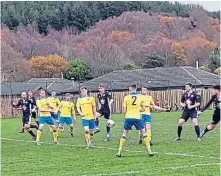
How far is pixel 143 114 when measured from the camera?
736 inches

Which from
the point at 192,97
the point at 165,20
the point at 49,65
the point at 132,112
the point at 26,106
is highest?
the point at 165,20

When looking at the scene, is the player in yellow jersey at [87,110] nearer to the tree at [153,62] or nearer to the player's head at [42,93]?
the player's head at [42,93]

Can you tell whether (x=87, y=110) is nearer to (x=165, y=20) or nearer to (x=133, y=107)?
(x=133, y=107)

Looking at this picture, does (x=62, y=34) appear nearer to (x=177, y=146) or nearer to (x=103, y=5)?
(x=103, y=5)

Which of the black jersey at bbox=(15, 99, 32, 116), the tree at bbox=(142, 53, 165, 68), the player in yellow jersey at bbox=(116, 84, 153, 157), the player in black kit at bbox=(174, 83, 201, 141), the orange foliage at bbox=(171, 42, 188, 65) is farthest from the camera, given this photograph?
the orange foliage at bbox=(171, 42, 188, 65)

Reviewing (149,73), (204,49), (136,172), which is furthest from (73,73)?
(136,172)

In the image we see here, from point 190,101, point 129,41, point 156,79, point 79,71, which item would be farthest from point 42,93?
point 129,41

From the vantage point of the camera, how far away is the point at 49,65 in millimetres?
95938

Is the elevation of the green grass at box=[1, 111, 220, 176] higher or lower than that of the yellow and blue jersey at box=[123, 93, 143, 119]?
lower

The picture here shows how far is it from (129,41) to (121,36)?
3.54 meters

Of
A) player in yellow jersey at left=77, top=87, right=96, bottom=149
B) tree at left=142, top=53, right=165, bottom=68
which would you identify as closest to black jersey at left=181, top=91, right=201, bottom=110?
player in yellow jersey at left=77, top=87, right=96, bottom=149

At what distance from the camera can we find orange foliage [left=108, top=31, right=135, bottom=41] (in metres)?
110

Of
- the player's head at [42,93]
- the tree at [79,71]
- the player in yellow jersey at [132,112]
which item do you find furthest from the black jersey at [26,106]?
the tree at [79,71]

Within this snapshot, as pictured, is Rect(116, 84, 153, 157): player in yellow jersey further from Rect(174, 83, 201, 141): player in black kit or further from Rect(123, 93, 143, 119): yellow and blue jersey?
Rect(174, 83, 201, 141): player in black kit
